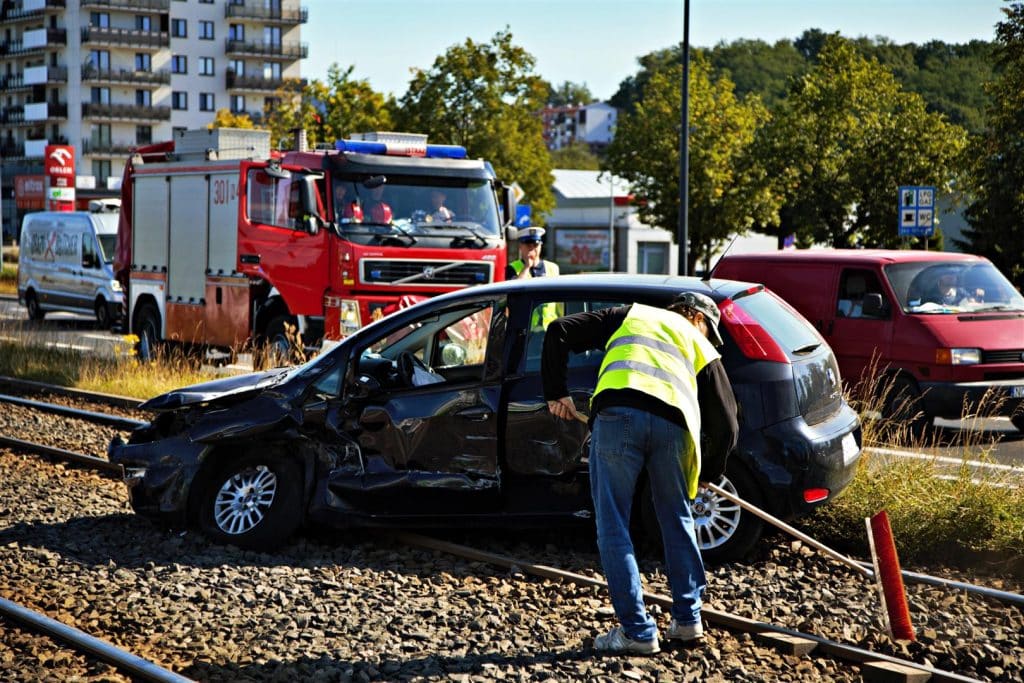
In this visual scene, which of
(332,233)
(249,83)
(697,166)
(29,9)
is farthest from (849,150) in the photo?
(29,9)

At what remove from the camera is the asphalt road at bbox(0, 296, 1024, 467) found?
9.37m

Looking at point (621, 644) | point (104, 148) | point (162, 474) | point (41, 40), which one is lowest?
point (621, 644)

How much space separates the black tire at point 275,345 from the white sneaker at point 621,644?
1065cm

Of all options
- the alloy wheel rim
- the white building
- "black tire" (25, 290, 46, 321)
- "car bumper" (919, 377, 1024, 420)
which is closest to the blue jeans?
the alloy wheel rim

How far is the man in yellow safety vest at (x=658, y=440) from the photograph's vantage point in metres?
5.68

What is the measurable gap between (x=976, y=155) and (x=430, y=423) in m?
18.7

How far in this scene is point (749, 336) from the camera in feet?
24.0

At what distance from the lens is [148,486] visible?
27.1ft

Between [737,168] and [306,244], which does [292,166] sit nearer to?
[306,244]

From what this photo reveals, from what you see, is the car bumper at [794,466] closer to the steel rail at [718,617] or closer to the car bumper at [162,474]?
the steel rail at [718,617]

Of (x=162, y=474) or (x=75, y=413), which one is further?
(x=75, y=413)

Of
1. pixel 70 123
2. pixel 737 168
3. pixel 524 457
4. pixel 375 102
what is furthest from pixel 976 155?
pixel 70 123

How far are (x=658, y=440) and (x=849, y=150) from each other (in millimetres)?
44433

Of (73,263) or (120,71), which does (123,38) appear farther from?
(73,263)
